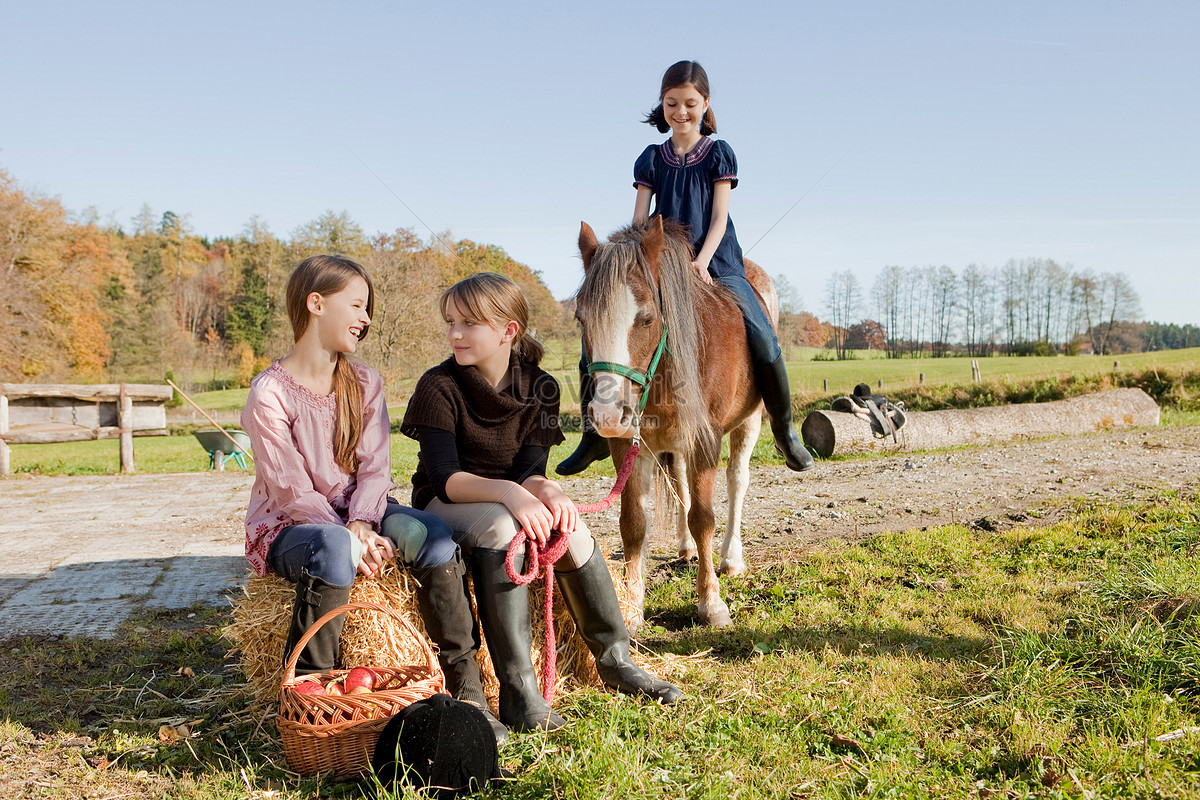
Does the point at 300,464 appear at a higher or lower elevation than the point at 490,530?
higher

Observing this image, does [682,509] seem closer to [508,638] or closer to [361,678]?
→ [508,638]

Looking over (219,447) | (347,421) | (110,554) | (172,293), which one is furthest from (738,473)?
(172,293)

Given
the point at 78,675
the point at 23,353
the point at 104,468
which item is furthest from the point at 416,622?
the point at 23,353

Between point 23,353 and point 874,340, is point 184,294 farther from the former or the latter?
point 874,340

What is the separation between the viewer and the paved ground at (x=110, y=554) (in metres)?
4.28

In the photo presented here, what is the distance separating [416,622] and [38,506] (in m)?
8.22

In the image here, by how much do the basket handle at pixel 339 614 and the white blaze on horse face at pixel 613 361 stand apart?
41.7 inches

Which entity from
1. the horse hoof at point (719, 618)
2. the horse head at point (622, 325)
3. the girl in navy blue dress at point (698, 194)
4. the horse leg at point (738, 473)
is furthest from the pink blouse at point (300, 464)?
the horse leg at point (738, 473)

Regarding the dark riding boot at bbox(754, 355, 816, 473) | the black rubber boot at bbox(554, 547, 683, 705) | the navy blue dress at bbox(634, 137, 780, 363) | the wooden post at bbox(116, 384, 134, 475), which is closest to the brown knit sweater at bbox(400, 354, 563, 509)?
the black rubber boot at bbox(554, 547, 683, 705)

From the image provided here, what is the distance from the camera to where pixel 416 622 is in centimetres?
288

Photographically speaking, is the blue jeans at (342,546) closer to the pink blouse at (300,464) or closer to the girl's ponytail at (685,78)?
the pink blouse at (300,464)

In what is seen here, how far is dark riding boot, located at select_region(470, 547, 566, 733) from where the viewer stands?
262cm

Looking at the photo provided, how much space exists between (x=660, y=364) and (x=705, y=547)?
102 centimetres

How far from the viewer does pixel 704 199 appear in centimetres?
416
